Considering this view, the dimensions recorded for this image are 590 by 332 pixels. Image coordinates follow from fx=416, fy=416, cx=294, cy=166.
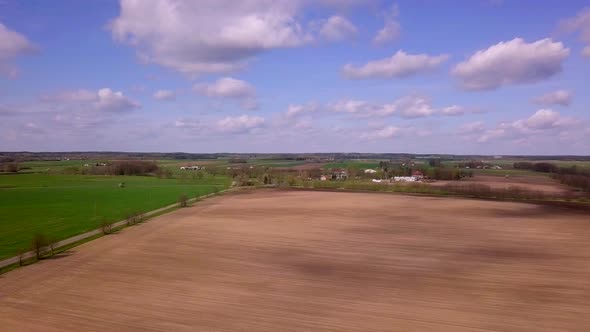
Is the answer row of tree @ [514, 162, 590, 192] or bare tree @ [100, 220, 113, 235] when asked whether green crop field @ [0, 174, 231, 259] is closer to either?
bare tree @ [100, 220, 113, 235]

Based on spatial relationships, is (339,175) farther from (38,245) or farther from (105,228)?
(38,245)

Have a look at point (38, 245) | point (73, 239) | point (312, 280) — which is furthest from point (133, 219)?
point (312, 280)

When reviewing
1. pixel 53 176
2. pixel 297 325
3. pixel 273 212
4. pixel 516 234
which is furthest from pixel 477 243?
pixel 53 176

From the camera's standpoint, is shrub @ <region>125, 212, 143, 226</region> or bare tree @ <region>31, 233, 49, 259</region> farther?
shrub @ <region>125, 212, 143, 226</region>

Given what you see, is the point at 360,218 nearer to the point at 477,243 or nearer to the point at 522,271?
the point at 477,243

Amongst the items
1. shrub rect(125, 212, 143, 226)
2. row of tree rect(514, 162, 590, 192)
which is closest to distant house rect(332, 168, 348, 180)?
row of tree rect(514, 162, 590, 192)

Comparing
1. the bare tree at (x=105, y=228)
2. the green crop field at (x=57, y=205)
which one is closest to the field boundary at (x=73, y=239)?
the bare tree at (x=105, y=228)

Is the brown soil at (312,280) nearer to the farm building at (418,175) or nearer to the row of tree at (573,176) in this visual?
the row of tree at (573,176)
